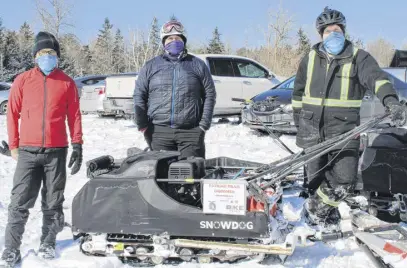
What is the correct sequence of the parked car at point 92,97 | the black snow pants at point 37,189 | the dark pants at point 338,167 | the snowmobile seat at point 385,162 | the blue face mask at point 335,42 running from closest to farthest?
the black snow pants at point 37,189
the blue face mask at point 335,42
the dark pants at point 338,167
the snowmobile seat at point 385,162
the parked car at point 92,97

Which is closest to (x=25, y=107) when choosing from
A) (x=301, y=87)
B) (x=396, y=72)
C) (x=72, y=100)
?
Result: (x=72, y=100)

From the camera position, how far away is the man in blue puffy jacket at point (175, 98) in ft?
14.0

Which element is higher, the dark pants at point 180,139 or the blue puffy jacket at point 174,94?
the blue puffy jacket at point 174,94

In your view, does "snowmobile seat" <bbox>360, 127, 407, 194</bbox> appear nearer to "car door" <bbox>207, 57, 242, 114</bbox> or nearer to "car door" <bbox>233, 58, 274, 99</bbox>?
"car door" <bbox>207, 57, 242, 114</bbox>

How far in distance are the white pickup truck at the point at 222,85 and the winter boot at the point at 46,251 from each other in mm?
8267

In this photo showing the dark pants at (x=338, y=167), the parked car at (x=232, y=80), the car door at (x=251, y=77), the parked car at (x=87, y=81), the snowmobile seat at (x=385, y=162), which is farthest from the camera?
the parked car at (x=87, y=81)

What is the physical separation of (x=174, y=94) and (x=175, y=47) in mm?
402

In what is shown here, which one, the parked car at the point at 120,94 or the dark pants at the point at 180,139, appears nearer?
the dark pants at the point at 180,139

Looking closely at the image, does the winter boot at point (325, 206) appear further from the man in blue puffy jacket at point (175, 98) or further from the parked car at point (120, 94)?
the parked car at point (120, 94)

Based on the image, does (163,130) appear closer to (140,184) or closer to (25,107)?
(140,184)

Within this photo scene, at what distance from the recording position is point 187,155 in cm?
438

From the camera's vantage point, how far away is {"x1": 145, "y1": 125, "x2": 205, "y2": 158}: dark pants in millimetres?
4363

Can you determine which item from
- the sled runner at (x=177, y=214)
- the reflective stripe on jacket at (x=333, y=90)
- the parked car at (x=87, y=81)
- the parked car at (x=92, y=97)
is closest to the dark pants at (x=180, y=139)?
the sled runner at (x=177, y=214)

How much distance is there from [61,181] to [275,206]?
1677 mm
